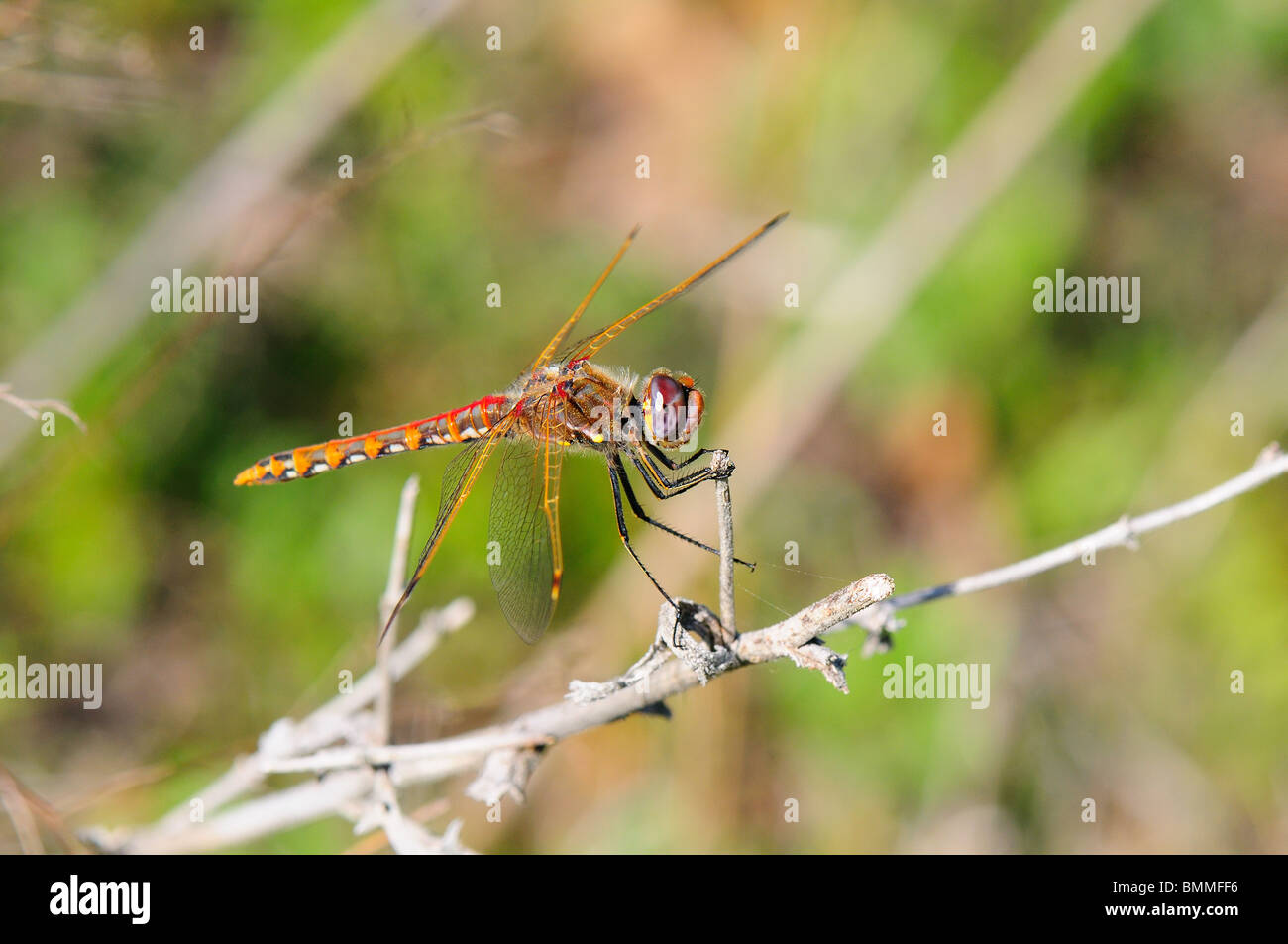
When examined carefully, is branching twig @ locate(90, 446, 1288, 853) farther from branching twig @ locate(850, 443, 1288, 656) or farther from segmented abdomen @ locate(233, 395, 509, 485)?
segmented abdomen @ locate(233, 395, 509, 485)

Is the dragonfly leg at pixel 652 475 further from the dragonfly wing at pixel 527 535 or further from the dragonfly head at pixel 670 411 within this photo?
the dragonfly wing at pixel 527 535

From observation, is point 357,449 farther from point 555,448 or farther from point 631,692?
point 631,692

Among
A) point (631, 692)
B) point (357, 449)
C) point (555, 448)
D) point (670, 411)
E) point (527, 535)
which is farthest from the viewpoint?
point (357, 449)

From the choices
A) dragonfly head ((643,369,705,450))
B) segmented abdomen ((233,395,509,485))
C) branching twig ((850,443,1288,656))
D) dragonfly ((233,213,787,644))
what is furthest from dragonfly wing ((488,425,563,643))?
branching twig ((850,443,1288,656))

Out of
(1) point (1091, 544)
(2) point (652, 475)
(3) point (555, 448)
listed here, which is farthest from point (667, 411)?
(1) point (1091, 544)

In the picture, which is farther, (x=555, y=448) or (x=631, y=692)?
(x=555, y=448)
